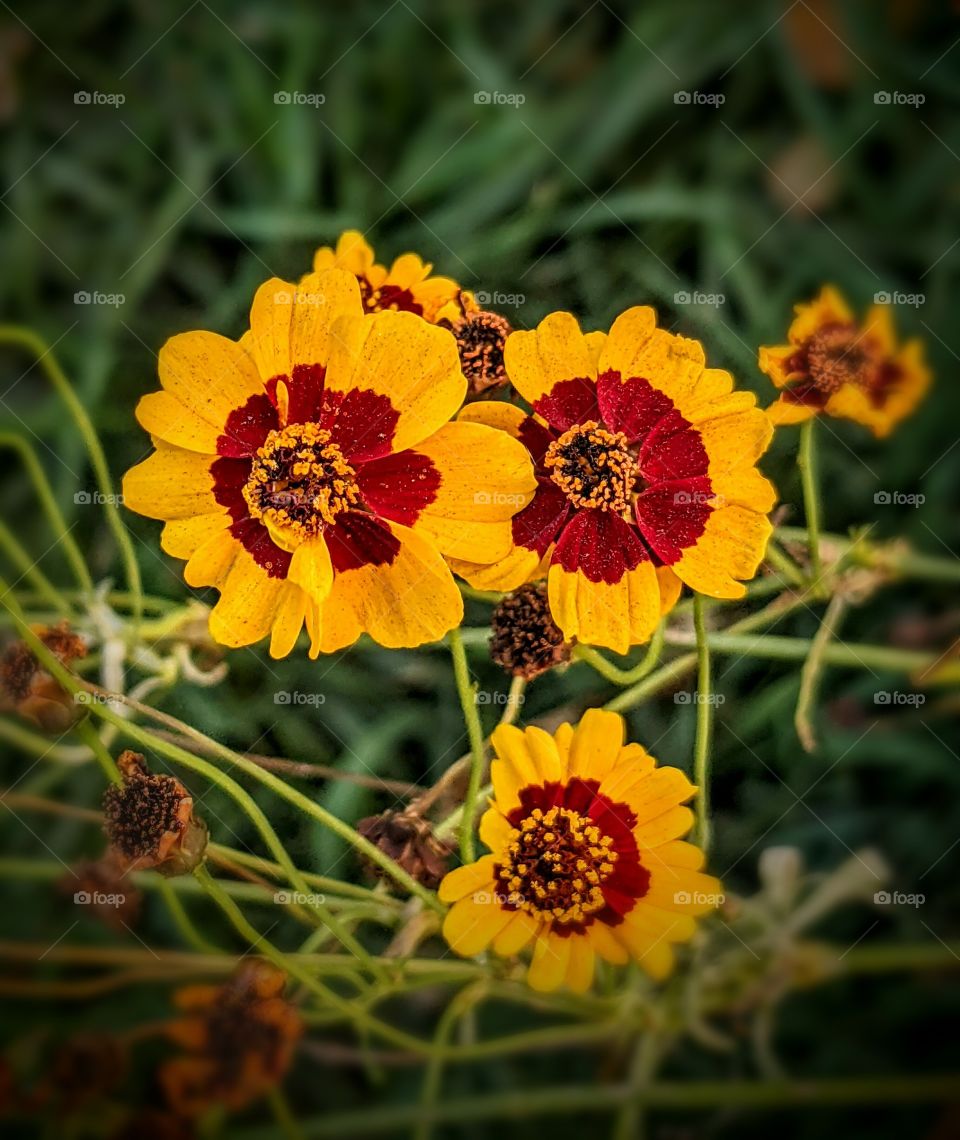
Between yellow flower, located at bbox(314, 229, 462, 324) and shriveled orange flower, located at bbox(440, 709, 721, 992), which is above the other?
yellow flower, located at bbox(314, 229, 462, 324)

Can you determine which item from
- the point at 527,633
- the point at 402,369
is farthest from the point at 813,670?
the point at 402,369

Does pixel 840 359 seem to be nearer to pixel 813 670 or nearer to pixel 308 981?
pixel 813 670

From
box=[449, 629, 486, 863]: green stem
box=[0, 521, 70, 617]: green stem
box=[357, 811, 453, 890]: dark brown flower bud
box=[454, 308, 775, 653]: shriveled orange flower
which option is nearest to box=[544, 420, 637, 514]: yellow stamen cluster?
box=[454, 308, 775, 653]: shriveled orange flower

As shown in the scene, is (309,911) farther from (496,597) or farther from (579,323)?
(579,323)

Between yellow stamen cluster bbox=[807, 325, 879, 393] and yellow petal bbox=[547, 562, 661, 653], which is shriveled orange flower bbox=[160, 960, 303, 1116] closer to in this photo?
yellow petal bbox=[547, 562, 661, 653]

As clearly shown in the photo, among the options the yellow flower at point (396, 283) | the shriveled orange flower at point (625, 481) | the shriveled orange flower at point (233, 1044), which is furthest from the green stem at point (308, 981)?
the yellow flower at point (396, 283)

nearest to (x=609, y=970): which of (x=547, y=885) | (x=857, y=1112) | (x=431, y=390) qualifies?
(x=547, y=885)
